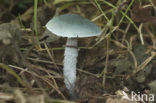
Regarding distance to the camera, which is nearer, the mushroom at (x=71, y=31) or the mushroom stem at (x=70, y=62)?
the mushroom at (x=71, y=31)

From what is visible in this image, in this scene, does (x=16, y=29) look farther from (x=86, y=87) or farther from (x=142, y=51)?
(x=142, y=51)

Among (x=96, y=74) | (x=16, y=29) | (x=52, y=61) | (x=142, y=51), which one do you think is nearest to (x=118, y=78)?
(x=96, y=74)

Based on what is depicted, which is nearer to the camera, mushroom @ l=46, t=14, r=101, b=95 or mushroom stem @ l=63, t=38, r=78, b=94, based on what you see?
mushroom @ l=46, t=14, r=101, b=95

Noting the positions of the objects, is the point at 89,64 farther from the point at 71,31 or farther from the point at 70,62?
the point at 71,31

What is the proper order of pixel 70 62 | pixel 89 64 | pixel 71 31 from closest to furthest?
pixel 71 31 < pixel 70 62 < pixel 89 64

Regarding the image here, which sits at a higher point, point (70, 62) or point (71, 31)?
point (71, 31)

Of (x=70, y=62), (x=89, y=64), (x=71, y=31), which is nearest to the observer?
(x=71, y=31)

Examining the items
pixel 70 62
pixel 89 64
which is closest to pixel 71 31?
pixel 70 62

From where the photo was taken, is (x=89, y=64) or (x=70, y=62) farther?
(x=89, y=64)
